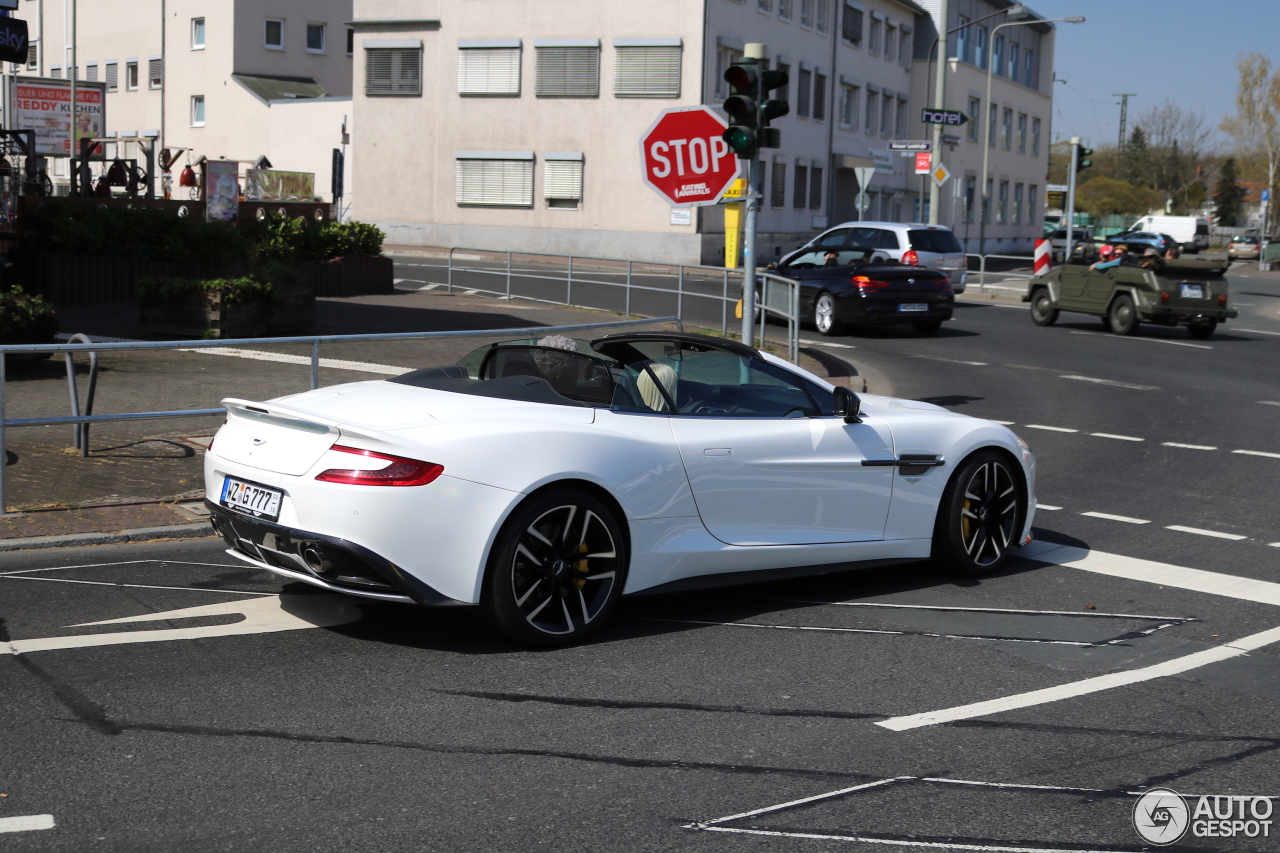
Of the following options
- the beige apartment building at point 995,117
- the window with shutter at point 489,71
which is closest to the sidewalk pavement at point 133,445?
the window with shutter at point 489,71

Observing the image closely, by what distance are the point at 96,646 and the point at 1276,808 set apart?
444 centimetres

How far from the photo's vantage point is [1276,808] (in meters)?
4.29

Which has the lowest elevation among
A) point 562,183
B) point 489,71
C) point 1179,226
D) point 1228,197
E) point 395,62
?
point 562,183

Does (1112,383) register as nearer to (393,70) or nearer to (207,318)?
(207,318)

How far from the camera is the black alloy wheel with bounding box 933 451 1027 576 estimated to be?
289 inches

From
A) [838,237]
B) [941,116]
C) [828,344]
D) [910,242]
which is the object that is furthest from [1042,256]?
[828,344]

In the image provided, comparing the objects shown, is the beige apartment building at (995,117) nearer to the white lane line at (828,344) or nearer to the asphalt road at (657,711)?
the white lane line at (828,344)

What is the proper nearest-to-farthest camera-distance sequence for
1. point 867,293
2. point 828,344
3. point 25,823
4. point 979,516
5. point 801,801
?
point 25,823, point 801,801, point 979,516, point 828,344, point 867,293

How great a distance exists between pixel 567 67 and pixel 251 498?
43.1 meters

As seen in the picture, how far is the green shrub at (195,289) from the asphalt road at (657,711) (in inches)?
375

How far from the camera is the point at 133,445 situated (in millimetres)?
9258

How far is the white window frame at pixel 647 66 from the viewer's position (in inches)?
1793

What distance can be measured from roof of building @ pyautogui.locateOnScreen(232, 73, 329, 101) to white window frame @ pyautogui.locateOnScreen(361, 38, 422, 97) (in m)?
10.3

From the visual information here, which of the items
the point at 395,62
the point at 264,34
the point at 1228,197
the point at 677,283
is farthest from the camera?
the point at 1228,197
